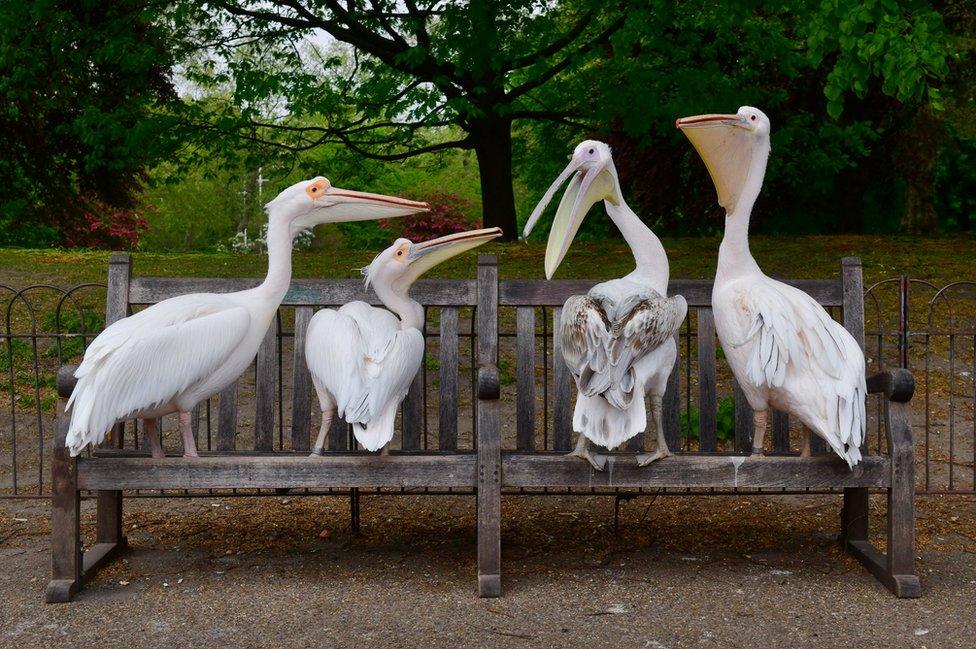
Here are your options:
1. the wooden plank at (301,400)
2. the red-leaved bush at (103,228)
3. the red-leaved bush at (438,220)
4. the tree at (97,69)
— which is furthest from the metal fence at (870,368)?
the red-leaved bush at (103,228)

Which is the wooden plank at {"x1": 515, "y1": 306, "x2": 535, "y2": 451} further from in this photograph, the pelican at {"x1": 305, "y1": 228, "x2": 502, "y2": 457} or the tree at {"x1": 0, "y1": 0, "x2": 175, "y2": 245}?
the tree at {"x1": 0, "y1": 0, "x2": 175, "y2": 245}

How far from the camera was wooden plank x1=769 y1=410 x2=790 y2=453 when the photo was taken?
→ 4777 mm

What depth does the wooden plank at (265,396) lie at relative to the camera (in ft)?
→ 15.4

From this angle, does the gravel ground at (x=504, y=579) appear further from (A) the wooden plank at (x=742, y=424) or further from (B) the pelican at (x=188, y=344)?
(B) the pelican at (x=188, y=344)

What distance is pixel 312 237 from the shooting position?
23.2 m

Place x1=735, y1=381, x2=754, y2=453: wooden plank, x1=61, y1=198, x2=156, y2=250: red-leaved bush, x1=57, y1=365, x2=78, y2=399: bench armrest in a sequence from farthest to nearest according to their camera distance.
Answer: x1=61, y1=198, x2=156, y2=250: red-leaved bush → x1=735, y1=381, x2=754, y2=453: wooden plank → x1=57, y1=365, x2=78, y2=399: bench armrest

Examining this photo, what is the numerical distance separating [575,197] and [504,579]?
165cm

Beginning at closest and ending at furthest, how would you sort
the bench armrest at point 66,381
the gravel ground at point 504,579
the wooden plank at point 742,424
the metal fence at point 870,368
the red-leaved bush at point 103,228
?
the gravel ground at point 504,579
the bench armrest at point 66,381
the wooden plank at point 742,424
the metal fence at point 870,368
the red-leaved bush at point 103,228

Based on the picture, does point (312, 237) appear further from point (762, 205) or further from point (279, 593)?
point (279, 593)

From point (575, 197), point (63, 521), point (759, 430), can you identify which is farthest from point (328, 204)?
point (759, 430)

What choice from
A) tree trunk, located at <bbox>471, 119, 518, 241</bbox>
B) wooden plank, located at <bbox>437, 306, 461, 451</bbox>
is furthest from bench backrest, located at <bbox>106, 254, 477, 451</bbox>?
tree trunk, located at <bbox>471, 119, 518, 241</bbox>

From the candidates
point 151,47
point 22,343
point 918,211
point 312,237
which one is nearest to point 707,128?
point 22,343

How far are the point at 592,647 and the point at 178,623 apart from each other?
153 cm

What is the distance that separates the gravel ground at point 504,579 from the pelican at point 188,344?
650mm
